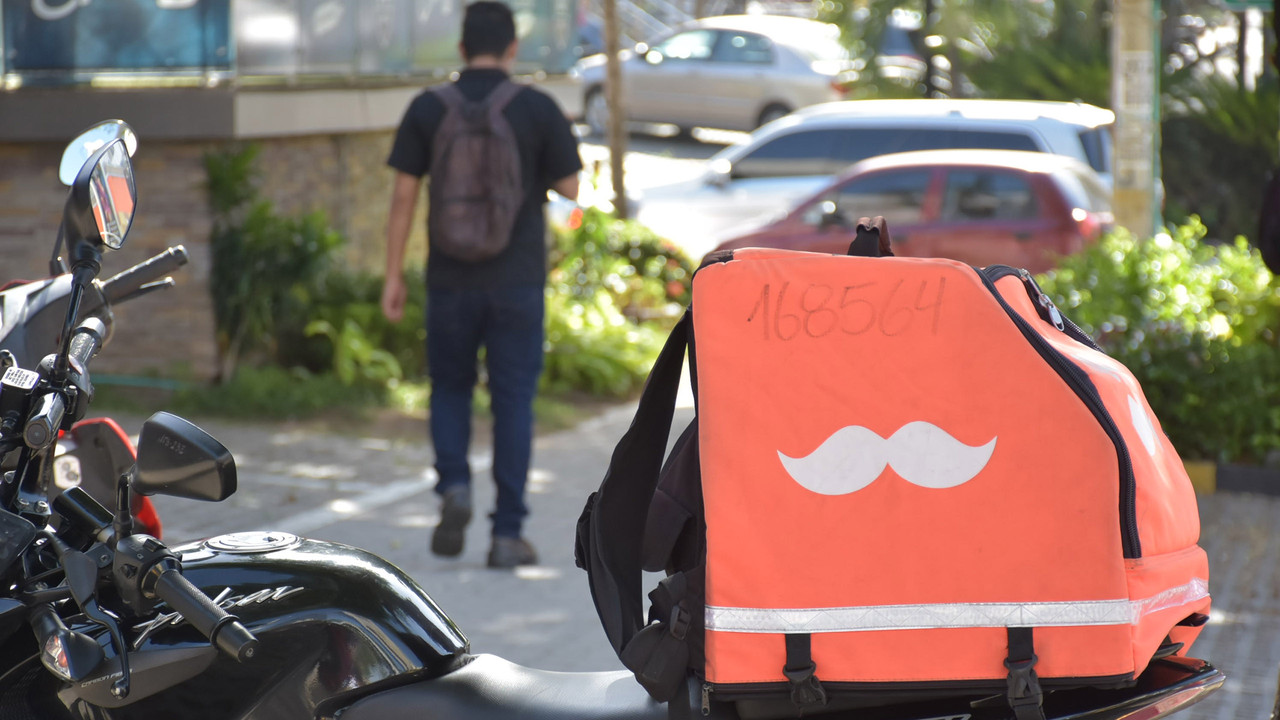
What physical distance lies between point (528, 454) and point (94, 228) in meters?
3.17

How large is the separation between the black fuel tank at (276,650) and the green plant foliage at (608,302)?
6.46 m

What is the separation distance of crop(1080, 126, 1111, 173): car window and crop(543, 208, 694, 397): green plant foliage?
Answer: 4138 millimetres

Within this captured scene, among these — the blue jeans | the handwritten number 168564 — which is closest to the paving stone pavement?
the blue jeans

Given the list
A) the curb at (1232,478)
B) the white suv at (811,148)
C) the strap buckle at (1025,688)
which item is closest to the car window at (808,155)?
the white suv at (811,148)

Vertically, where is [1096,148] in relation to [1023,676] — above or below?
below

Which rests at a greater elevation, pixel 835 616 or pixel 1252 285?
pixel 835 616

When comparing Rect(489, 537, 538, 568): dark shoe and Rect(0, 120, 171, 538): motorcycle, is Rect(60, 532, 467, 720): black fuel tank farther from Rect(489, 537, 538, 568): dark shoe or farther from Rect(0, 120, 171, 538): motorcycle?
Rect(489, 537, 538, 568): dark shoe

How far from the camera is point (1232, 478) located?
6.39 meters

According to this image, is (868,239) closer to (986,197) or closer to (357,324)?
(357,324)

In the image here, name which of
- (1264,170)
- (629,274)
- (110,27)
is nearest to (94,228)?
(110,27)

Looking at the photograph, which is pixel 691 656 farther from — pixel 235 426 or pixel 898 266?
pixel 235 426

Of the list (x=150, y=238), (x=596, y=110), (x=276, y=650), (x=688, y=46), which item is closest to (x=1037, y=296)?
(x=276, y=650)

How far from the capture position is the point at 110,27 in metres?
7.64

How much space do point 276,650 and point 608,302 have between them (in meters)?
7.70
